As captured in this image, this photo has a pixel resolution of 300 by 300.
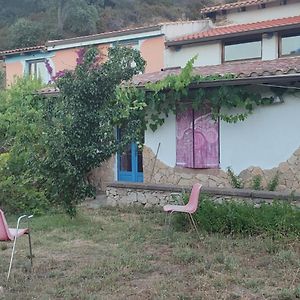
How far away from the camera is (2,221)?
20.9ft

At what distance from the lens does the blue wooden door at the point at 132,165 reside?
45.9ft

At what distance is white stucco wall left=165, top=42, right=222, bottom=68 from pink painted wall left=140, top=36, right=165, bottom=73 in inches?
34.3

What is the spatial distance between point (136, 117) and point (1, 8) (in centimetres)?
3391

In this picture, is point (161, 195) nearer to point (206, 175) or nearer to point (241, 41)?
point (206, 175)

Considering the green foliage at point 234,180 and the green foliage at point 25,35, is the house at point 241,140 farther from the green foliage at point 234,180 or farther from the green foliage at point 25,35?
the green foliage at point 25,35

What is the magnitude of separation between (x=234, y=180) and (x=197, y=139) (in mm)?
1479

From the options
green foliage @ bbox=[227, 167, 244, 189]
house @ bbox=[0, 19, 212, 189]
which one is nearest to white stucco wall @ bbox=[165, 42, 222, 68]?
house @ bbox=[0, 19, 212, 189]

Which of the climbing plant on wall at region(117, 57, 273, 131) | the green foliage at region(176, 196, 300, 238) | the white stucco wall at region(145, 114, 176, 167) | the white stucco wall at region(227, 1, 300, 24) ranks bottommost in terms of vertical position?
the green foliage at region(176, 196, 300, 238)

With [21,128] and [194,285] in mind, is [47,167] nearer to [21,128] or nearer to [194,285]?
[21,128]

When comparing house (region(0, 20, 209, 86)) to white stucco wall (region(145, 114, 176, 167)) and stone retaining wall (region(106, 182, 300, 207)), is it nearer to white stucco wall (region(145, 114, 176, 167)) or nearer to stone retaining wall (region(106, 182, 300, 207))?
white stucco wall (region(145, 114, 176, 167))

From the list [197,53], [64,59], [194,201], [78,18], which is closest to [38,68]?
[64,59]

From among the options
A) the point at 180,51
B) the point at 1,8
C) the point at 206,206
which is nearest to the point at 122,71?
the point at 206,206

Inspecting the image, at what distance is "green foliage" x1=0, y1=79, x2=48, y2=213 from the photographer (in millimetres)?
11222

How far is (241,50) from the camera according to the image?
17156 millimetres
